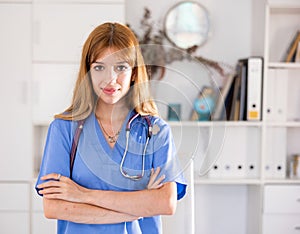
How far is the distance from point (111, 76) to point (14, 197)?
191 centimetres

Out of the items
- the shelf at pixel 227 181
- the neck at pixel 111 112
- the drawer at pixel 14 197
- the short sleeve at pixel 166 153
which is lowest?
the drawer at pixel 14 197

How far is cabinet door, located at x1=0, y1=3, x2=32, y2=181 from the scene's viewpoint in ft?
9.78

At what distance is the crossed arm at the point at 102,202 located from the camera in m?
1.48

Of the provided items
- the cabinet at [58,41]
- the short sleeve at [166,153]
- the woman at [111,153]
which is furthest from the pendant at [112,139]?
the cabinet at [58,41]

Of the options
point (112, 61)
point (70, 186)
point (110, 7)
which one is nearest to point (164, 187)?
point (70, 186)

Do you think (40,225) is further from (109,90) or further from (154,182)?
(109,90)

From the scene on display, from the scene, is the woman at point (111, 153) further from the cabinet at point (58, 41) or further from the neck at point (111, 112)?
the cabinet at point (58, 41)

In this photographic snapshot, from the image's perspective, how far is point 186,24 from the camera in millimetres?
3223

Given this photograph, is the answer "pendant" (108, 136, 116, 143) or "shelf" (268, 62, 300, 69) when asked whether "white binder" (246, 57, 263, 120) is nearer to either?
"shelf" (268, 62, 300, 69)

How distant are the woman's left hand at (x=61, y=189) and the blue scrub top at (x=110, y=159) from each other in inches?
0.8

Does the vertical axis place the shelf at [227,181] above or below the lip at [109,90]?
below

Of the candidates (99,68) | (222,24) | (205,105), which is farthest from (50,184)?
(222,24)

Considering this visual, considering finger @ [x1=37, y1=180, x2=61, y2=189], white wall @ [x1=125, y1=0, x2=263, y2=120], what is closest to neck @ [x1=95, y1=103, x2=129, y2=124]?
finger @ [x1=37, y1=180, x2=61, y2=189]

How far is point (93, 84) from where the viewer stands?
1.39 meters
